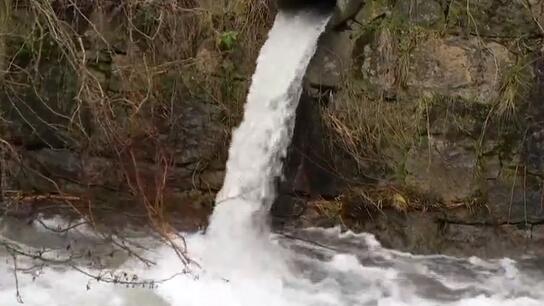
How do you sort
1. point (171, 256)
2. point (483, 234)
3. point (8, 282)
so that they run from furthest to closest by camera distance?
point (483, 234) < point (171, 256) < point (8, 282)

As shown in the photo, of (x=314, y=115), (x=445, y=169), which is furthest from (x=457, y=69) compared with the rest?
(x=314, y=115)

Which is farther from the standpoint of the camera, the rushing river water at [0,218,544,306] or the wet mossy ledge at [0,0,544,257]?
the wet mossy ledge at [0,0,544,257]

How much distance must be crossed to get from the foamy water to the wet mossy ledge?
110 millimetres

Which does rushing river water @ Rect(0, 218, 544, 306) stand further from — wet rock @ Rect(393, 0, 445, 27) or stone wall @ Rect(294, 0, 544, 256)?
wet rock @ Rect(393, 0, 445, 27)

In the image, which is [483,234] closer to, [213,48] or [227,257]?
[227,257]

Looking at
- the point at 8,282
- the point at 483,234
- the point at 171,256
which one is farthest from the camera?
the point at 483,234

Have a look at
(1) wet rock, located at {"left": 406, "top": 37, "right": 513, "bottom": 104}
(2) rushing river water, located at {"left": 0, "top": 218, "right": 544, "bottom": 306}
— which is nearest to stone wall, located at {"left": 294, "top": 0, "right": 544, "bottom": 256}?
(1) wet rock, located at {"left": 406, "top": 37, "right": 513, "bottom": 104}

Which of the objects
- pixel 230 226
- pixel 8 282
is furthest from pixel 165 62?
pixel 8 282

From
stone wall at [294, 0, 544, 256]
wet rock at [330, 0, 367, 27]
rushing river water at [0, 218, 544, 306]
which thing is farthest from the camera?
wet rock at [330, 0, 367, 27]

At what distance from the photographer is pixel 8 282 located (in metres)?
3.51

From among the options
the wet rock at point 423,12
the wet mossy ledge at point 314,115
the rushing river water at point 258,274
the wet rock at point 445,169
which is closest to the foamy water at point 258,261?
the rushing river water at point 258,274

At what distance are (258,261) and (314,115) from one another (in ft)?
2.95

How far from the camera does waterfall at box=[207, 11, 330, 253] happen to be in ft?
14.0

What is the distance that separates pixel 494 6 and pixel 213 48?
1553 mm
